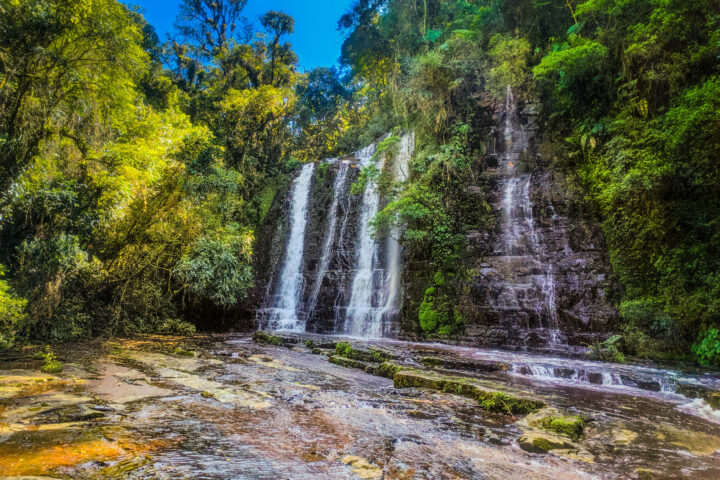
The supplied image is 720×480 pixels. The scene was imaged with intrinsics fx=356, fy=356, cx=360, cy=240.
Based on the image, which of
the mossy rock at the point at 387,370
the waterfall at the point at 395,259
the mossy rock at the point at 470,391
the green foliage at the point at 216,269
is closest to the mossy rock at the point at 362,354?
the mossy rock at the point at 387,370

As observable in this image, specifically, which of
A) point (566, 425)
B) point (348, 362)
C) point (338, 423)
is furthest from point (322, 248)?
point (566, 425)

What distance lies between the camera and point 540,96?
12914 millimetres

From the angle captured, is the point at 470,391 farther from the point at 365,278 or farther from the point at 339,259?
the point at 339,259

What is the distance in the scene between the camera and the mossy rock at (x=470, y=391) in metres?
4.21

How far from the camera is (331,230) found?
1694 centimetres

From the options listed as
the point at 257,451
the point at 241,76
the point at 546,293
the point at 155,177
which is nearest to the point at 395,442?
the point at 257,451

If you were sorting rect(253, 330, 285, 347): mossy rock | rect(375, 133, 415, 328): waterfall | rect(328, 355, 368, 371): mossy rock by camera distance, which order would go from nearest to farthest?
rect(328, 355, 368, 371): mossy rock
rect(253, 330, 285, 347): mossy rock
rect(375, 133, 415, 328): waterfall

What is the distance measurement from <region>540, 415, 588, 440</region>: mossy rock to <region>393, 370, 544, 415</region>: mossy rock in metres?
0.53

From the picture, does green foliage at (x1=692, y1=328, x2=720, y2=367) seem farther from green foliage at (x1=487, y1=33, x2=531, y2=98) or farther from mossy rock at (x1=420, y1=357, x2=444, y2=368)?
green foliage at (x1=487, y1=33, x2=531, y2=98)

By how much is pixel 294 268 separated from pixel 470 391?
1300 centimetres

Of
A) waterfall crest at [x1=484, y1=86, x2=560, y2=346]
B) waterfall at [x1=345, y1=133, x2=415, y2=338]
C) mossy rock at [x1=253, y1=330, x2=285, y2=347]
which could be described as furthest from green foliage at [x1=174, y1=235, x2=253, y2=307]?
waterfall crest at [x1=484, y1=86, x2=560, y2=346]

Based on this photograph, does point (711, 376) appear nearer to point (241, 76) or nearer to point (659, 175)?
point (659, 175)

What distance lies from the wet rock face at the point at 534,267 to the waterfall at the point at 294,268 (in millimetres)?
7404

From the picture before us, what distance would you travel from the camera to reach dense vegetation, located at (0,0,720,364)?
6.51 m
